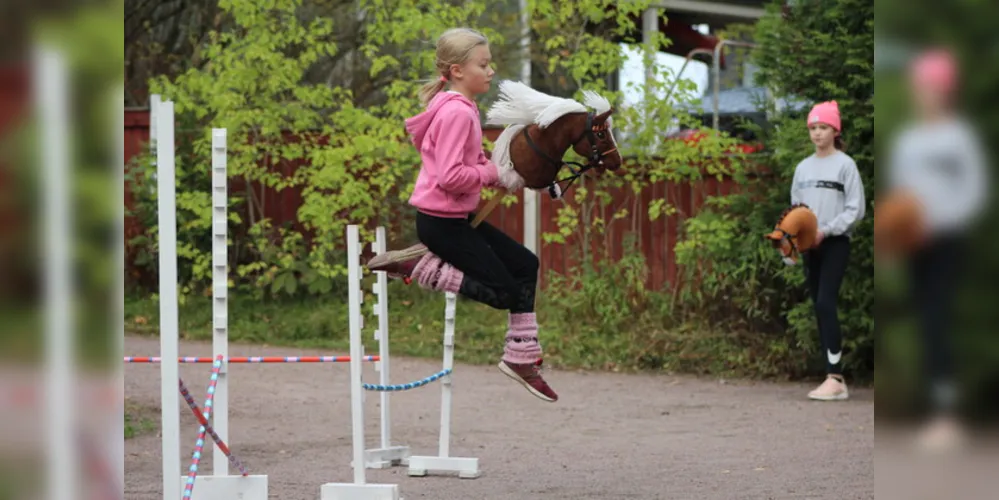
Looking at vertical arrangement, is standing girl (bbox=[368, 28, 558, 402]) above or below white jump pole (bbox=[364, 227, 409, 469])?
above

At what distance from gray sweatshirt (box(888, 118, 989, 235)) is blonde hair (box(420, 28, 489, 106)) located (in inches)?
184

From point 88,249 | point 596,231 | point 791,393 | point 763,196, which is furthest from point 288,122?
point 88,249

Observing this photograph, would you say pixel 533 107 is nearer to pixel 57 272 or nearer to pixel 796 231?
Answer: pixel 796 231

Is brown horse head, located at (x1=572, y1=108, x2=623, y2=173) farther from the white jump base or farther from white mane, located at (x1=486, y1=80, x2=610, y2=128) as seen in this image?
the white jump base

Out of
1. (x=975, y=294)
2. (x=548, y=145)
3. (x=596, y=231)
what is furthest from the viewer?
(x=596, y=231)

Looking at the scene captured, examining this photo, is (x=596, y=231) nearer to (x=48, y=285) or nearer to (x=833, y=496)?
(x=833, y=496)

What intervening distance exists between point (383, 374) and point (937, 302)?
20.4 ft

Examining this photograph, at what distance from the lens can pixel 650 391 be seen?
33.5 ft

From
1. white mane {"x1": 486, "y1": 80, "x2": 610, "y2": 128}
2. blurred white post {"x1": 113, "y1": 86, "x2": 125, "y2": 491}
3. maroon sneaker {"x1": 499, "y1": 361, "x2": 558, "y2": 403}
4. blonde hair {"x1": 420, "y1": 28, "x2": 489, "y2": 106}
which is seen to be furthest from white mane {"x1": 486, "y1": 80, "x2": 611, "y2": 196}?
blurred white post {"x1": 113, "y1": 86, "x2": 125, "y2": 491}

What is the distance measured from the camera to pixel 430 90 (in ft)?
18.4

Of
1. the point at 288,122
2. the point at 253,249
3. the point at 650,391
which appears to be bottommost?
the point at 650,391

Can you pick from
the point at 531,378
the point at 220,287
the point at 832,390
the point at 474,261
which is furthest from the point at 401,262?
the point at 832,390

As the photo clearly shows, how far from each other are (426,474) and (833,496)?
2.16 m

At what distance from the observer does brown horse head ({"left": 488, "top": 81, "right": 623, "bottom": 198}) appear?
17.5 ft
